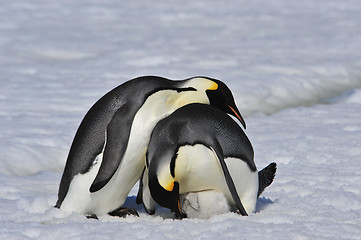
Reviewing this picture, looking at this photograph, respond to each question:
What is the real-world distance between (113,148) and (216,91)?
58 centimetres

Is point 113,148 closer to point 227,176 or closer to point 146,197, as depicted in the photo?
point 146,197

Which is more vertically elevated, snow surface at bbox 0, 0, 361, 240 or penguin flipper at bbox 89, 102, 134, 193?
penguin flipper at bbox 89, 102, 134, 193

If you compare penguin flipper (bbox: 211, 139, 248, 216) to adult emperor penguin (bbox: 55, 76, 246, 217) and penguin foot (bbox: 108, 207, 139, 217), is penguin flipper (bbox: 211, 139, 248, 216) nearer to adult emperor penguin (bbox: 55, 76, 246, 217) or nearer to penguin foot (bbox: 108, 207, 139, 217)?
adult emperor penguin (bbox: 55, 76, 246, 217)

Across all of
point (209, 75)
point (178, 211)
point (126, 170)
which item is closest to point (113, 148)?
point (126, 170)

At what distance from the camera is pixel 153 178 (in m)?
2.56

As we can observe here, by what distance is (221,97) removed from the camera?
114 inches

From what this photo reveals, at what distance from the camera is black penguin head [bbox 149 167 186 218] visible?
8.37 ft

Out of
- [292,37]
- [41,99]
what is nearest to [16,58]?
[41,99]

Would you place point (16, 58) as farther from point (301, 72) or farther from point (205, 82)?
point (205, 82)

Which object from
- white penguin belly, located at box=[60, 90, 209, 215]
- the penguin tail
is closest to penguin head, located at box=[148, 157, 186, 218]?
white penguin belly, located at box=[60, 90, 209, 215]

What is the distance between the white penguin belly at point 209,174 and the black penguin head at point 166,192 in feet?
0.17

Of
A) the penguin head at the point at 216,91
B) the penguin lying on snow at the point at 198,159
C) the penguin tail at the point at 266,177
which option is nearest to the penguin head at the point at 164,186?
the penguin lying on snow at the point at 198,159

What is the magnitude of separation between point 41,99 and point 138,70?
1.63 m

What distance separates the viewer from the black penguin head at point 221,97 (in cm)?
287
